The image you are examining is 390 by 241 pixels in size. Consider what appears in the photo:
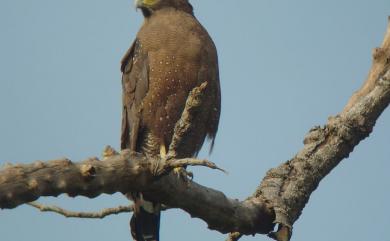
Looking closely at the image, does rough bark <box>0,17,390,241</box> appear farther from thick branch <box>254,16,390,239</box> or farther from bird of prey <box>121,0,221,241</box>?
bird of prey <box>121,0,221,241</box>

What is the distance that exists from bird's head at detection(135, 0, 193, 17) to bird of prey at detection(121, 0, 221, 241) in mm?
268

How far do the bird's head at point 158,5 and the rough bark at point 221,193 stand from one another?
A: 8.53 ft

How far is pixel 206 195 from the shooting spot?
4.64 metres

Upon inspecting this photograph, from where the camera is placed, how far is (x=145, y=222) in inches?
253

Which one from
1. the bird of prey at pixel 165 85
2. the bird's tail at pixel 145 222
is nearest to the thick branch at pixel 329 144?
the bird's tail at pixel 145 222

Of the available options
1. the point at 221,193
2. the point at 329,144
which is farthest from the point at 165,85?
the point at 221,193

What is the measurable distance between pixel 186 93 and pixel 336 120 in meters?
1.66

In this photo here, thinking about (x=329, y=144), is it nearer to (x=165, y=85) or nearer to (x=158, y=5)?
(x=165, y=85)

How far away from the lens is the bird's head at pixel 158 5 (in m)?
7.69

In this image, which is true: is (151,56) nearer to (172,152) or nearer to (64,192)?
(172,152)

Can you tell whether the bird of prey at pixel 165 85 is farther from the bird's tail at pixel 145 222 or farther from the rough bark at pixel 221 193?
the rough bark at pixel 221 193

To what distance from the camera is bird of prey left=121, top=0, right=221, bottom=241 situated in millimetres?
6793

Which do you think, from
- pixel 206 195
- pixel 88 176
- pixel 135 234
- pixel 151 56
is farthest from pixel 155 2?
pixel 88 176

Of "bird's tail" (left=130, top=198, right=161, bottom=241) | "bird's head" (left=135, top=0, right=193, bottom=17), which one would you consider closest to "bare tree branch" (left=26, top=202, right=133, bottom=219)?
"bird's tail" (left=130, top=198, right=161, bottom=241)
